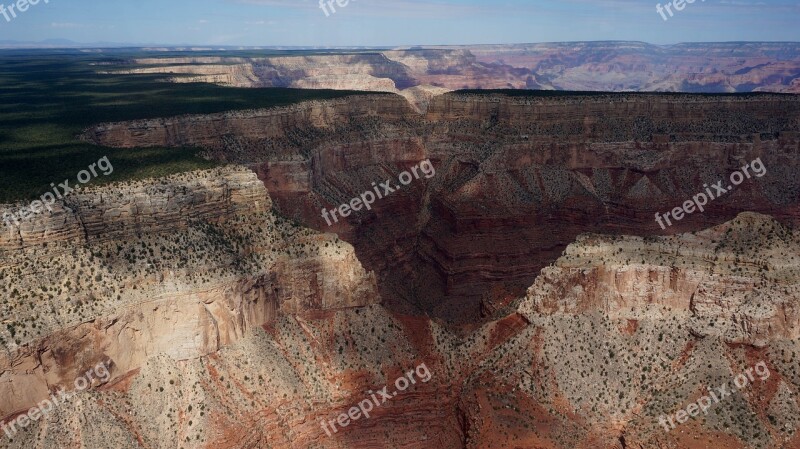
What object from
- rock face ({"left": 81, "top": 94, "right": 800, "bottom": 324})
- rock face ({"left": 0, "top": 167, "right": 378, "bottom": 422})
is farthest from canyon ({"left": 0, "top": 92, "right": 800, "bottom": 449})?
rock face ({"left": 81, "top": 94, "right": 800, "bottom": 324})

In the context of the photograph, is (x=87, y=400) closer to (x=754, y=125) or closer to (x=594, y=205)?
(x=594, y=205)

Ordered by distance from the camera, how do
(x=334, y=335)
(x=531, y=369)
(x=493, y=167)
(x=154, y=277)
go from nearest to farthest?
(x=154, y=277) < (x=531, y=369) < (x=334, y=335) < (x=493, y=167)

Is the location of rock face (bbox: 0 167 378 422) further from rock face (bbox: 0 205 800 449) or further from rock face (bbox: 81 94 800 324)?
rock face (bbox: 81 94 800 324)

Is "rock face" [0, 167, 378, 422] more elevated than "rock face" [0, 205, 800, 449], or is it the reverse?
"rock face" [0, 167, 378, 422]

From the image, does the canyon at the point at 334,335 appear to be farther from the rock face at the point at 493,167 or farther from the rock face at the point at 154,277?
the rock face at the point at 493,167

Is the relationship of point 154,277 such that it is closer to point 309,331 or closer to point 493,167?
point 309,331

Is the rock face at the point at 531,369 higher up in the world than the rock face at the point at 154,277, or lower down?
lower down

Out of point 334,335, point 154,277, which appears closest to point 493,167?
point 334,335

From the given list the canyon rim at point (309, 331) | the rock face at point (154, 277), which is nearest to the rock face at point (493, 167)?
the canyon rim at point (309, 331)
